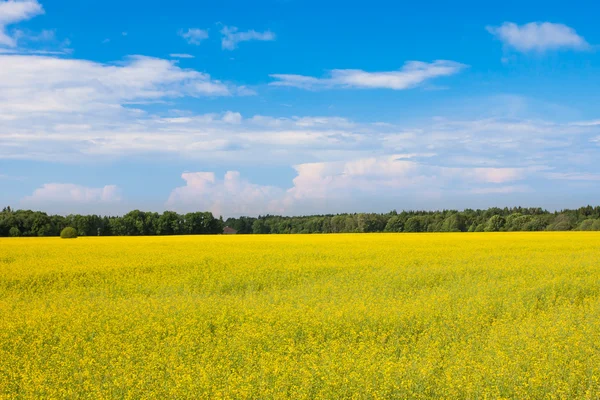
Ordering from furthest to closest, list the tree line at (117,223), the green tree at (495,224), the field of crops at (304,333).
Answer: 1. the green tree at (495,224)
2. the tree line at (117,223)
3. the field of crops at (304,333)

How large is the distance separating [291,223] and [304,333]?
8240 cm

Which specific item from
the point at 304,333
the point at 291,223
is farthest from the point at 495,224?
the point at 304,333

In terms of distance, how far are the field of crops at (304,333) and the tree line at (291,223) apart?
167ft

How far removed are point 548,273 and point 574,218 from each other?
7156 cm

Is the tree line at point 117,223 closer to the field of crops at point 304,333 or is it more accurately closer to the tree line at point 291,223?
the tree line at point 291,223

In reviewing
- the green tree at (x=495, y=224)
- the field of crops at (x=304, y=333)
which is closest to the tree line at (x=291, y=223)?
the green tree at (x=495, y=224)

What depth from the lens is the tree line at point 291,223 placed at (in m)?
67.0

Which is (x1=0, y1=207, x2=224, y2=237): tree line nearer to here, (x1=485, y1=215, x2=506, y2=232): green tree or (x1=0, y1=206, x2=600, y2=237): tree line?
(x1=0, y1=206, x2=600, y2=237): tree line

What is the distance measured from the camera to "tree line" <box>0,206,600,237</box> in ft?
220

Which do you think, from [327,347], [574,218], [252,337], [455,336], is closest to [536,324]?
[455,336]

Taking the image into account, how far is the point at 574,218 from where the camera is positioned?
81.9 m

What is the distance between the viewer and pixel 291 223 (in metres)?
93.6

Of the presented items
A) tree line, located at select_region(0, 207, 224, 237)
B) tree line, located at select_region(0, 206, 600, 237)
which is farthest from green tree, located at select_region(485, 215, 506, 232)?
tree line, located at select_region(0, 207, 224, 237)

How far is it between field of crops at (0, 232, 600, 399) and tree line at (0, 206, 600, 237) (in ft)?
167
